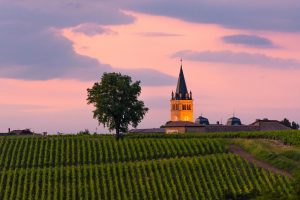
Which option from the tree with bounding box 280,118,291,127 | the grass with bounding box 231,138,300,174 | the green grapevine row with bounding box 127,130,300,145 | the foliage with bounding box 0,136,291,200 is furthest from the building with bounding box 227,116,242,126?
the foliage with bounding box 0,136,291,200

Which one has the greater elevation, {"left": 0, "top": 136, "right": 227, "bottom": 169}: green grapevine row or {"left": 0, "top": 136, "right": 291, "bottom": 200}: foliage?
{"left": 0, "top": 136, "right": 227, "bottom": 169}: green grapevine row

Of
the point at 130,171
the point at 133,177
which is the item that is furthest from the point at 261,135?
the point at 133,177

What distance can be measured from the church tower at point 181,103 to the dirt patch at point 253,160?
10177cm

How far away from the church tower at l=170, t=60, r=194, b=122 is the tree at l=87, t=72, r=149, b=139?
280ft

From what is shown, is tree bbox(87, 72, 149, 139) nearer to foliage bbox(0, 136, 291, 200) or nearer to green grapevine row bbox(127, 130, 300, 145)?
green grapevine row bbox(127, 130, 300, 145)

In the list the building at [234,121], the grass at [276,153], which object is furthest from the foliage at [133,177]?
the building at [234,121]

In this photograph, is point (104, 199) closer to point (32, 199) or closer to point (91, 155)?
point (32, 199)

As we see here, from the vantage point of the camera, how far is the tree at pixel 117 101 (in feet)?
332

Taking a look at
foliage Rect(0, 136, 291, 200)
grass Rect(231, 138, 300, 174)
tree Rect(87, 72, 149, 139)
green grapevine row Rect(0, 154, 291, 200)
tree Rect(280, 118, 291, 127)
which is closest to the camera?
green grapevine row Rect(0, 154, 291, 200)

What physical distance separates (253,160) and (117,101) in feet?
92.9

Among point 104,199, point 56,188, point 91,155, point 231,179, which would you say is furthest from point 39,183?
point 231,179

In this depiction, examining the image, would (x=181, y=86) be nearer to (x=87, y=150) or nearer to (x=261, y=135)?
(x=261, y=135)

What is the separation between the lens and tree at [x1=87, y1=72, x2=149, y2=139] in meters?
101

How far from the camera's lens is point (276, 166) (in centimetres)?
7688
